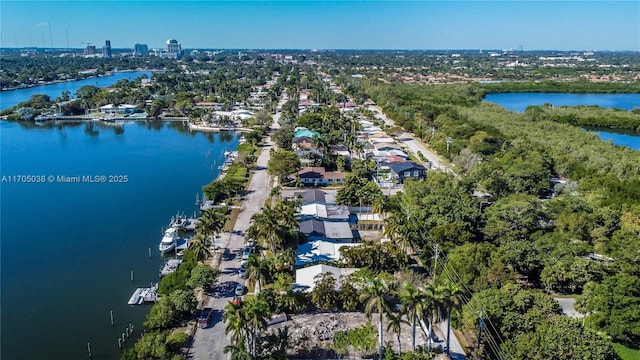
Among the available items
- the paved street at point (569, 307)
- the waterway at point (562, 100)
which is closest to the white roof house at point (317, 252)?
the paved street at point (569, 307)

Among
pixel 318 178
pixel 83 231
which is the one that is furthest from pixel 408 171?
pixel 83 231

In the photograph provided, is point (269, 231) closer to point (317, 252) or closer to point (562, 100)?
point (317, 252)

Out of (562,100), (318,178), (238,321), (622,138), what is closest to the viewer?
(238,321)

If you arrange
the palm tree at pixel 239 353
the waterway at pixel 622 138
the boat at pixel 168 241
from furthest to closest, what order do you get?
the waterway at pixel 622 138 → the boat at pixel 168 241 → the palm tree at pixel 239 353

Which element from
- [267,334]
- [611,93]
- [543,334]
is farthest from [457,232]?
[611,93]

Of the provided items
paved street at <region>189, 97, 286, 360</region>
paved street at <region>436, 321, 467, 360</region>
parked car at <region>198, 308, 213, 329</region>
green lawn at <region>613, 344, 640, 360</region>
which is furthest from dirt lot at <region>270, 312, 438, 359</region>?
green lawn at <region>613, 344, 640, 360</region>

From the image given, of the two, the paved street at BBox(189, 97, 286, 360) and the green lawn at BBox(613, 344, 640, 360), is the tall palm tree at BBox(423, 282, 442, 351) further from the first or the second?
the paved street at BBox(189, 97, 286, 360)

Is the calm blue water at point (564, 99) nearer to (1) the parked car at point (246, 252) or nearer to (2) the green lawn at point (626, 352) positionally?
(1) the parked car at point (246, 252)
